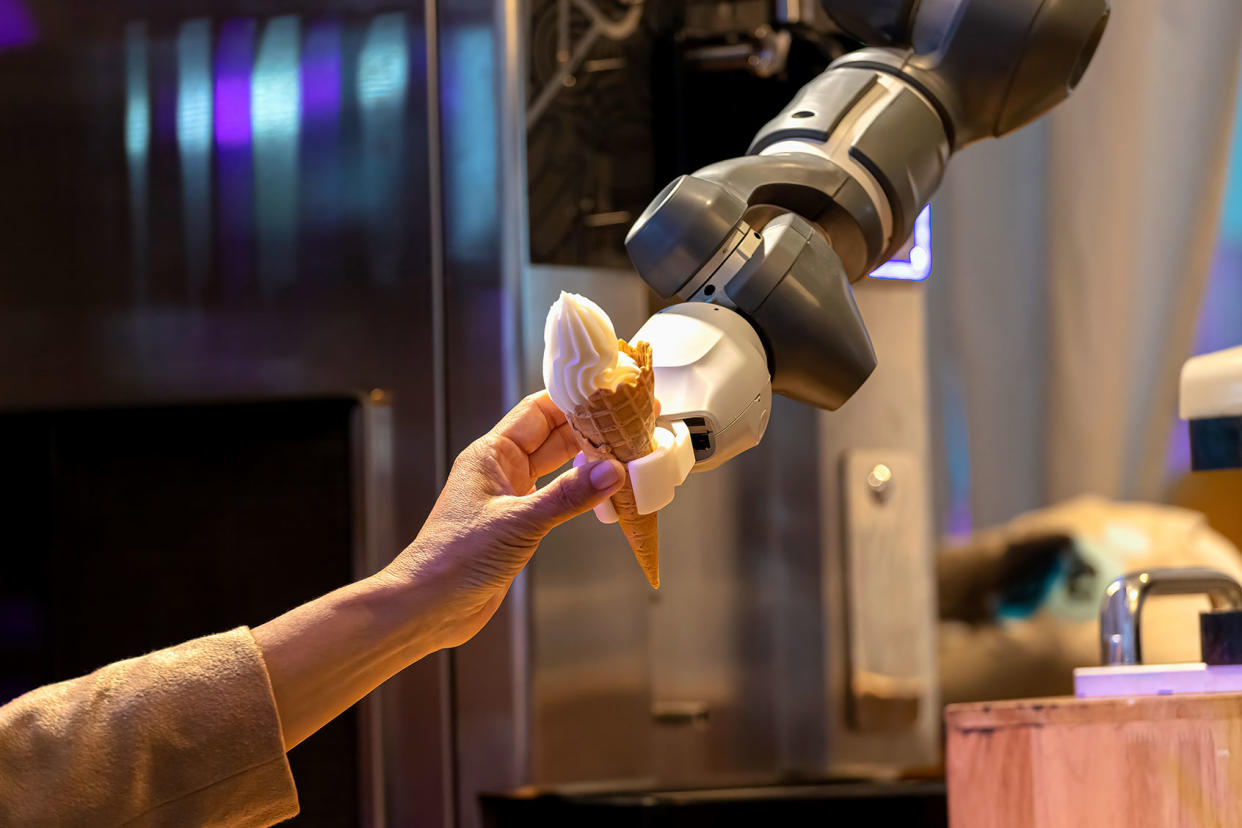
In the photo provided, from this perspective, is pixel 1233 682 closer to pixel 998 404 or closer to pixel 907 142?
pixel 907 142

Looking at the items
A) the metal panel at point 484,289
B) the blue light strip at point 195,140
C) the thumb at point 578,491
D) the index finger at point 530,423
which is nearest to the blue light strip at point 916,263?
the metal panel at point 484,289

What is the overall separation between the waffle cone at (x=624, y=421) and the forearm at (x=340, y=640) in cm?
13

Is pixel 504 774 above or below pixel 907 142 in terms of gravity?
below

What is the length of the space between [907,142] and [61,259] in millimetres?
1204

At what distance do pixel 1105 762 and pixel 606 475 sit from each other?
1.39ft

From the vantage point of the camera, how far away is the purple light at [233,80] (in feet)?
5.63

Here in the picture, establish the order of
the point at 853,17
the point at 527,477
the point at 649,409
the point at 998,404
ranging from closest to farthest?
the point at 649,409, the point at 527,477, the point at 853,17, the point at 998,404

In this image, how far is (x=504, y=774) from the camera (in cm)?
157

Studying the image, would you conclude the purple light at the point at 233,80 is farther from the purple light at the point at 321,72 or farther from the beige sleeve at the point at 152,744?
the beige sleeve at the point at 152,744

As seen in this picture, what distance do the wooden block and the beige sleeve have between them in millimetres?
474

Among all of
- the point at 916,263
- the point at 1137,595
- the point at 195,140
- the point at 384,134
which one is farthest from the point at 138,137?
the point at 1137,595

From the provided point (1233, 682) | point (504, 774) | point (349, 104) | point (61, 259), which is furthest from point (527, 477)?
point (61, 259)

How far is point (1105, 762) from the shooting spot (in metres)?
0.93

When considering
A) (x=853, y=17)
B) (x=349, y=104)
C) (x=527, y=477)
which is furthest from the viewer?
(x=349, y=104)
